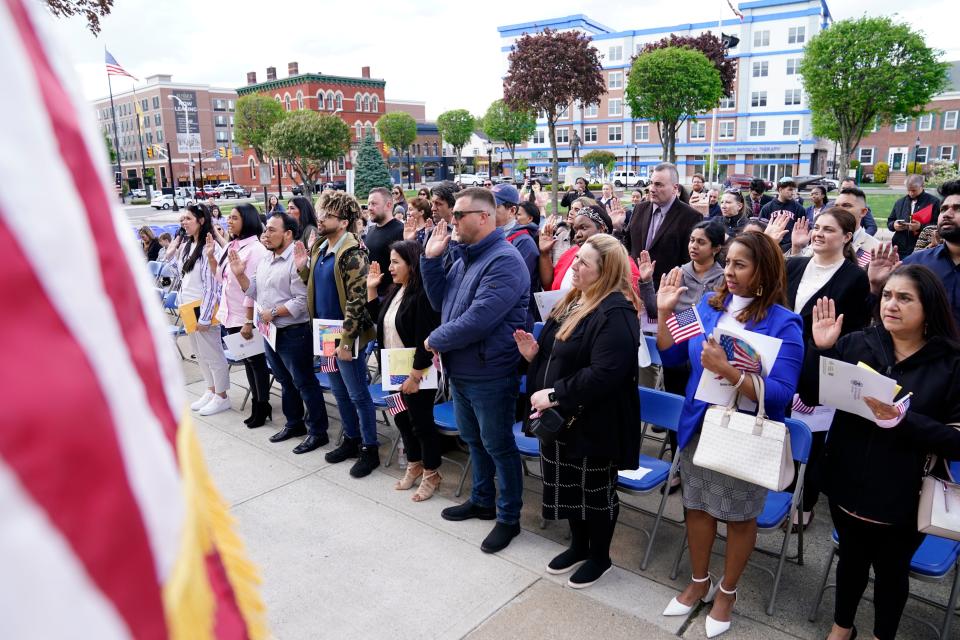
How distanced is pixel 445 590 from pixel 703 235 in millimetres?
3010

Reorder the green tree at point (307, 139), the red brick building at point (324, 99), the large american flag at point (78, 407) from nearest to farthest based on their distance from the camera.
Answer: the large american flag at point (78, 407), the green tree at point (307, 139), the red brick building at point (324, 99)

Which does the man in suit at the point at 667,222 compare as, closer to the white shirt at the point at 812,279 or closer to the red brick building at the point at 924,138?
the white shirt at the point at 812,279

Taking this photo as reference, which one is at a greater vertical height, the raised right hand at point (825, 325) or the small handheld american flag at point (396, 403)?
the raised right hand at point (825, 325)

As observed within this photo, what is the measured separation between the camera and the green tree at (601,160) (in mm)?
61969

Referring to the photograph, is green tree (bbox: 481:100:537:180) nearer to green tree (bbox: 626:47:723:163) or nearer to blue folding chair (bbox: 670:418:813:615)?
green tree (bbox: 626:47:723:163)

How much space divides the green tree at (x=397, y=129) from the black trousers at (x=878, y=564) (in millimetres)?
74709

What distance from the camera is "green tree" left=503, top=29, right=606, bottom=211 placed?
33422 millimetres

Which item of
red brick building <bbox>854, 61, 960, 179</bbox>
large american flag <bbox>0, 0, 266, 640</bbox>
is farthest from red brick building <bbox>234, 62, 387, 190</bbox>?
large american flag <bbox>0, 0, 266, 640</bbox>

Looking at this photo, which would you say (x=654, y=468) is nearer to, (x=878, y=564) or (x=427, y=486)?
(x=878, y=564)

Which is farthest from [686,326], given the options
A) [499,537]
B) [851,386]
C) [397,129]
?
[397,129]

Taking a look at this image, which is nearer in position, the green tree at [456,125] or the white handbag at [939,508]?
the white handbag at [939,508]

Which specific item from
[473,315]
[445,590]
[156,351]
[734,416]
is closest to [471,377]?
[473,315]

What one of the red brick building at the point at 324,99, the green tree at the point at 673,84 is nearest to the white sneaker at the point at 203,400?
the green tree at the point at 673,84

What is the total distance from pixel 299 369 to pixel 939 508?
4793mm
